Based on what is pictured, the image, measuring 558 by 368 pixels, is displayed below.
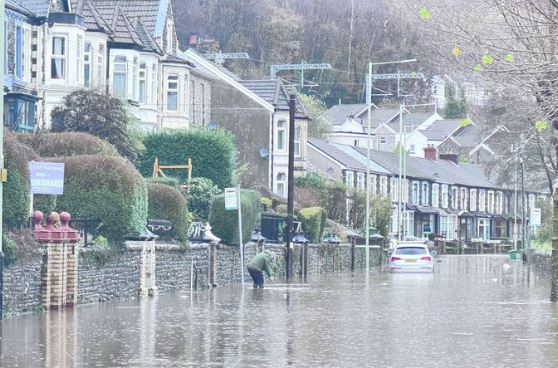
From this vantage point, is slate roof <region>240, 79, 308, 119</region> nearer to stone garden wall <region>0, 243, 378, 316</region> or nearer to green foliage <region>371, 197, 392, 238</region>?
green foliage <region>371, 197, 392, 238</region>

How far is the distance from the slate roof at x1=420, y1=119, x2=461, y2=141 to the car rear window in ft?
268

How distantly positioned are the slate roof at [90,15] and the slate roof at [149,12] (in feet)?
20.7

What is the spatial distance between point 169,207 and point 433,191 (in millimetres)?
78926

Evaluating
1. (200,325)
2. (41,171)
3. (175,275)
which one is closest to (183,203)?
(175,275)

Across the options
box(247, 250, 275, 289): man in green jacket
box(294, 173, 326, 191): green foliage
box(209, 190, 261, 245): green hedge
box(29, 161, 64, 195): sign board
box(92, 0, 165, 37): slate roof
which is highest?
box(92, 0, 165, 37): slate roof

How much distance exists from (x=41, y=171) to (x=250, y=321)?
5236mm

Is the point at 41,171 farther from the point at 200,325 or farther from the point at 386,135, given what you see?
the point at 386,135

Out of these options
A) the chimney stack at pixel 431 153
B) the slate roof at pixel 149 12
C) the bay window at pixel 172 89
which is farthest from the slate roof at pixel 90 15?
the chimney stack at pixel 431 153

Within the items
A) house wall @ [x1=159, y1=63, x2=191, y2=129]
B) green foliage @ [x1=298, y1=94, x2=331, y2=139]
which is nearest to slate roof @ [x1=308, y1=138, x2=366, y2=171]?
green foliage @ [x1=298, y1=94, x2=331, y2=139]

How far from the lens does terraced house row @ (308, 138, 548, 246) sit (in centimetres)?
9869

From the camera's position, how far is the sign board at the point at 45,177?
92.4ft

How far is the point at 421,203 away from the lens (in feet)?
378

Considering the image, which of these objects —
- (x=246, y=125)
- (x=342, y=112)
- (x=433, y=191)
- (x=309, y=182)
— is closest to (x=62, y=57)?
(x=246, y=125)

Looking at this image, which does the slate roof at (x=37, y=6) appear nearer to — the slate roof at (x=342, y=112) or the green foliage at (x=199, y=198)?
the green foliage at (x=199, y=198)
